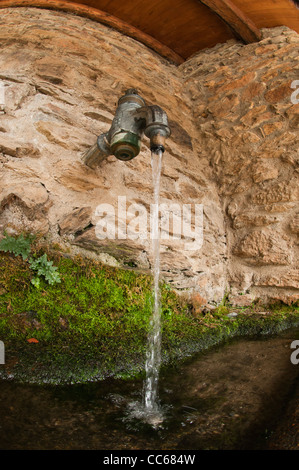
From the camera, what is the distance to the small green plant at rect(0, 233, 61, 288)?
5.29 ft

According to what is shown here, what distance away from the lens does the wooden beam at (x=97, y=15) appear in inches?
102

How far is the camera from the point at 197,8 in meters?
2.76

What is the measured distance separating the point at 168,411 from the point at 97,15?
319 cm

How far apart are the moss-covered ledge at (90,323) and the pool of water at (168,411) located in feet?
0.32

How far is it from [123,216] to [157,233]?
0.28 meters

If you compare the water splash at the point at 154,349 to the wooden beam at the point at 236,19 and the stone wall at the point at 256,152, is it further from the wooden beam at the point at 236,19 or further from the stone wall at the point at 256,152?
the wooden beam at the point at 236,19
